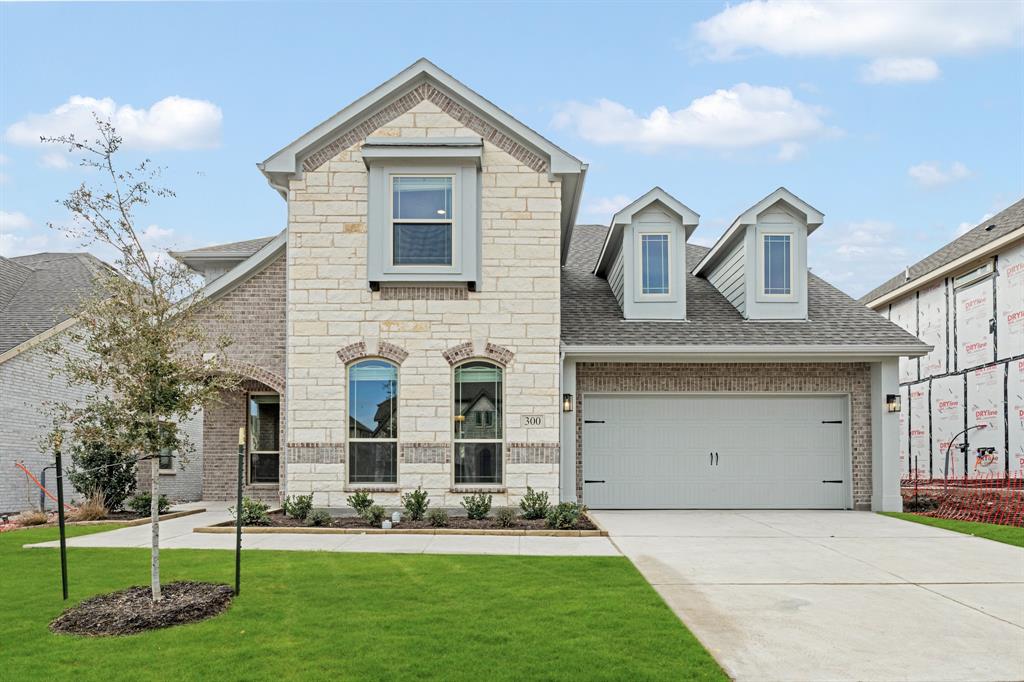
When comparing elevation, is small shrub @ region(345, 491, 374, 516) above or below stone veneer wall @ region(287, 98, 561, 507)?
below

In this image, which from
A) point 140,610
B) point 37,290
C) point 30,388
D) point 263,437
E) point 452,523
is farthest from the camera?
point 37,290

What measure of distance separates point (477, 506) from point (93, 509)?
6795mm

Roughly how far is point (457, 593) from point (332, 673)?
2.34 m

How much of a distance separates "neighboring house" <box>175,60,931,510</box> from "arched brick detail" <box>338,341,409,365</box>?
3 cm

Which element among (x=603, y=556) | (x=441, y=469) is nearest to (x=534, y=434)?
(x=441, y=469)

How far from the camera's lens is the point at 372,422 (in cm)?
1366

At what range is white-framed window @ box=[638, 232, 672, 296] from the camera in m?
Result: 15.5

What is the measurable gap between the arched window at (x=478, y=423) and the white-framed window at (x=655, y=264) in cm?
389

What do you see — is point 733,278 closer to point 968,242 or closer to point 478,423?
point 478,423

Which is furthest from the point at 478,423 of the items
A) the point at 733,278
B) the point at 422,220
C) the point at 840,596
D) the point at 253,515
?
the point at 840,596

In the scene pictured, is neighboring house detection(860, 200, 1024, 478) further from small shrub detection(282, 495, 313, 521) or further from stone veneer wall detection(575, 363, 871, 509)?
small shrub detection(282, 495, 313, 521)

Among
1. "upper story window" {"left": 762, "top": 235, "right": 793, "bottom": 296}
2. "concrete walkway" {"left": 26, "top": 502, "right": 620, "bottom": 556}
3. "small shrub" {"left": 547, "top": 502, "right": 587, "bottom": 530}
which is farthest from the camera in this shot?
"upper story window" {"left": 762, "top": 235, "right": 793, "bottom": 296}

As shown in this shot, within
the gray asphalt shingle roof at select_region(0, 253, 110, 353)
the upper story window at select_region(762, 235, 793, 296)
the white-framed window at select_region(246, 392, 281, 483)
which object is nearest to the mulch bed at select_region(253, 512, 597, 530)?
the white-framed window at select_region(246, 392, 281, 483)

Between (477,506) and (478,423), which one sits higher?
(478,423)
